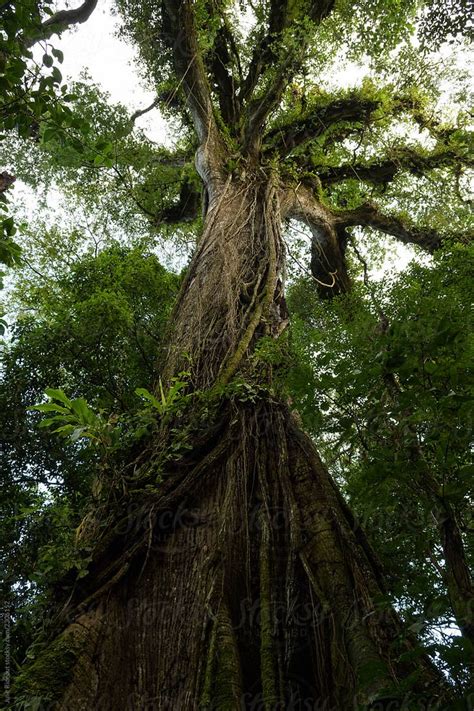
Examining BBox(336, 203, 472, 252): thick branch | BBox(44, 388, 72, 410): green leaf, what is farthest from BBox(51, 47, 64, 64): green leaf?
BBox(336, 203, 472, 252): thick branch

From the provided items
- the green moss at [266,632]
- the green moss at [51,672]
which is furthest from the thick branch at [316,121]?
the green moss at [51,672]

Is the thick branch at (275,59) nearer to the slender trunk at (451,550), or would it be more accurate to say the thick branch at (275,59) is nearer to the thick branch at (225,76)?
the thick branch at (225,76)

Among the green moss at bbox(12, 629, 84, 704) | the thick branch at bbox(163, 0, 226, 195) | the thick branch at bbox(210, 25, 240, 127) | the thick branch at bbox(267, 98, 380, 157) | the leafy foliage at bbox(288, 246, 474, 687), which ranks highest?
the thick branch at bbox(210, 25, 240, 127)

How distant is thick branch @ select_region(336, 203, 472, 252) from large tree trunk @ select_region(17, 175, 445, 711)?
587cm

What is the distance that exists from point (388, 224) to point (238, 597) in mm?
7279

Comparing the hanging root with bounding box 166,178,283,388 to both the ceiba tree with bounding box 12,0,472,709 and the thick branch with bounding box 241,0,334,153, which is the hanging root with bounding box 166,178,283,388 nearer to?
the ceiba tree with bounding box 12,0,472,709

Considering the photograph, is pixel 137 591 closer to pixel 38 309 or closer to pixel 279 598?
pixel 279 598

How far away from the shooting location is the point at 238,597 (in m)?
2.10

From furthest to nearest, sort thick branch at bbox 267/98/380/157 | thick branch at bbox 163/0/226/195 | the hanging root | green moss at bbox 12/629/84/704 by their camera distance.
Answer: thick branch at bbox 267/98/380/157
thick branch at bbox 163/0/226/195
the hanging root
green moss at bbox 12/629/84/704

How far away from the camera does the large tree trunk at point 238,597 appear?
5.67ft

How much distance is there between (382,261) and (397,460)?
921cm

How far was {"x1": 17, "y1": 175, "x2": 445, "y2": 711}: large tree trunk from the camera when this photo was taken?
1.73 meters

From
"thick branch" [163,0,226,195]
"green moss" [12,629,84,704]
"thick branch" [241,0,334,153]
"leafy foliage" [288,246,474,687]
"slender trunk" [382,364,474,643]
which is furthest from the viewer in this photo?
"thick branch" [163,0,226,195]

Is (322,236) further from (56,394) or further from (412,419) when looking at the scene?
(412,419)
